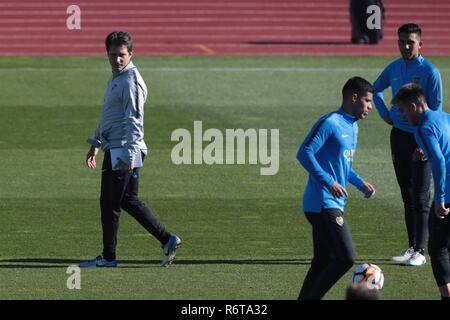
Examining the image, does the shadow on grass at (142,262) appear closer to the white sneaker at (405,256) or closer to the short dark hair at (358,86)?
the white sneaker at (405,256)

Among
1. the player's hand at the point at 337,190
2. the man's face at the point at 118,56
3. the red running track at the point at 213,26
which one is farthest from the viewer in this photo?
the red running track at the point at 213,26

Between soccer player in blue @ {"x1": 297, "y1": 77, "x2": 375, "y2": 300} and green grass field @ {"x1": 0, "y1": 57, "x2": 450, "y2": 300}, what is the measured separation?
1.15 m

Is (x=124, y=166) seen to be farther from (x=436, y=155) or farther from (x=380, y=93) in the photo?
(x=436, y=155)

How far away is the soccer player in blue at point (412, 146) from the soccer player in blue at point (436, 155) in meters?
2.11

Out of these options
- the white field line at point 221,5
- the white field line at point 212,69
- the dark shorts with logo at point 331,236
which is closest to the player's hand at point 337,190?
the dark shorts with logo at point 331,236

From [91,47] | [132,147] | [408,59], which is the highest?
[91,47]

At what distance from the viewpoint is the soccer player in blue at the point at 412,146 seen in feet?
39.9

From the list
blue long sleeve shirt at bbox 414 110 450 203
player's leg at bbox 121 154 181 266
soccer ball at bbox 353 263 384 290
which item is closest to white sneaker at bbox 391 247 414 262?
soccer ball at bbox 353 263 384 290

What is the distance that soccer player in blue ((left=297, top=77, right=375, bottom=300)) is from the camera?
9664mm

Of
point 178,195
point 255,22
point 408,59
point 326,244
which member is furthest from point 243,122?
point 255,22

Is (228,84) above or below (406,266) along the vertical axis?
above

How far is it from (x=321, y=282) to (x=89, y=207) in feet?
19.9

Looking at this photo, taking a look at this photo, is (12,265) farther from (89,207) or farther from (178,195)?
(178,195)

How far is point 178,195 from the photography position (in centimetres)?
A: 1619
